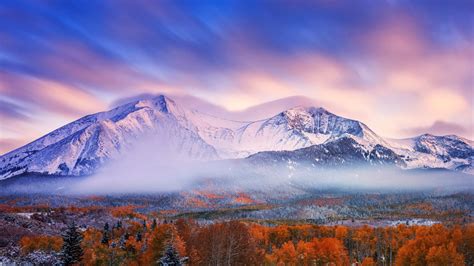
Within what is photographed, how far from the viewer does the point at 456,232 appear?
370 feet

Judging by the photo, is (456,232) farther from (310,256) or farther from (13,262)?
(13,262)

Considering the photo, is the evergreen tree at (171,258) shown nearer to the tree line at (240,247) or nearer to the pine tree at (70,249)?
the tree line at (240,247)

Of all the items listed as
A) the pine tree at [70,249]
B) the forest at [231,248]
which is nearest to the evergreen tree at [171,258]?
the forest at [231,248]

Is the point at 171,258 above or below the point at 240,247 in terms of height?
above

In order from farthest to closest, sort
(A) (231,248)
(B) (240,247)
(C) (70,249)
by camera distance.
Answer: (B) (240,247)
(A) (231,248)
(C) (70,249)

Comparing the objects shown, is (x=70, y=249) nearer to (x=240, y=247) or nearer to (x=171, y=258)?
(x=171, y=258)

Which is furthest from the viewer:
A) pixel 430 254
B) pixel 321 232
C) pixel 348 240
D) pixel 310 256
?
pixel 321 232

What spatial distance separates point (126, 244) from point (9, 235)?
54.3 metres

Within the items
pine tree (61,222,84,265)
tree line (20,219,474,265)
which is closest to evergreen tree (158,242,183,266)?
tree line (20,219,474,265)

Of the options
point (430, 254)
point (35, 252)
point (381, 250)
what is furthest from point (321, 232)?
point (35, 252)

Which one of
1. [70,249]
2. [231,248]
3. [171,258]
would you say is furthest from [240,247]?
[70,249]

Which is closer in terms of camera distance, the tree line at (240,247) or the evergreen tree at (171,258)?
the evergreen tree at (171,258)

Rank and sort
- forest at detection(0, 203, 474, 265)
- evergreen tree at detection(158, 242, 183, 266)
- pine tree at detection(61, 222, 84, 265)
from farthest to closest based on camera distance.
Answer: forest at detection(0, 203, 474, 265), pine tree at detection(61, 222, 84, 265), evergreen tree at detection(158, 242, 183, 266)

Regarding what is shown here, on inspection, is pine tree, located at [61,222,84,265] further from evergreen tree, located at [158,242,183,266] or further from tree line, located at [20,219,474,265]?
evergreen tree, located at [158,242,183,266]
